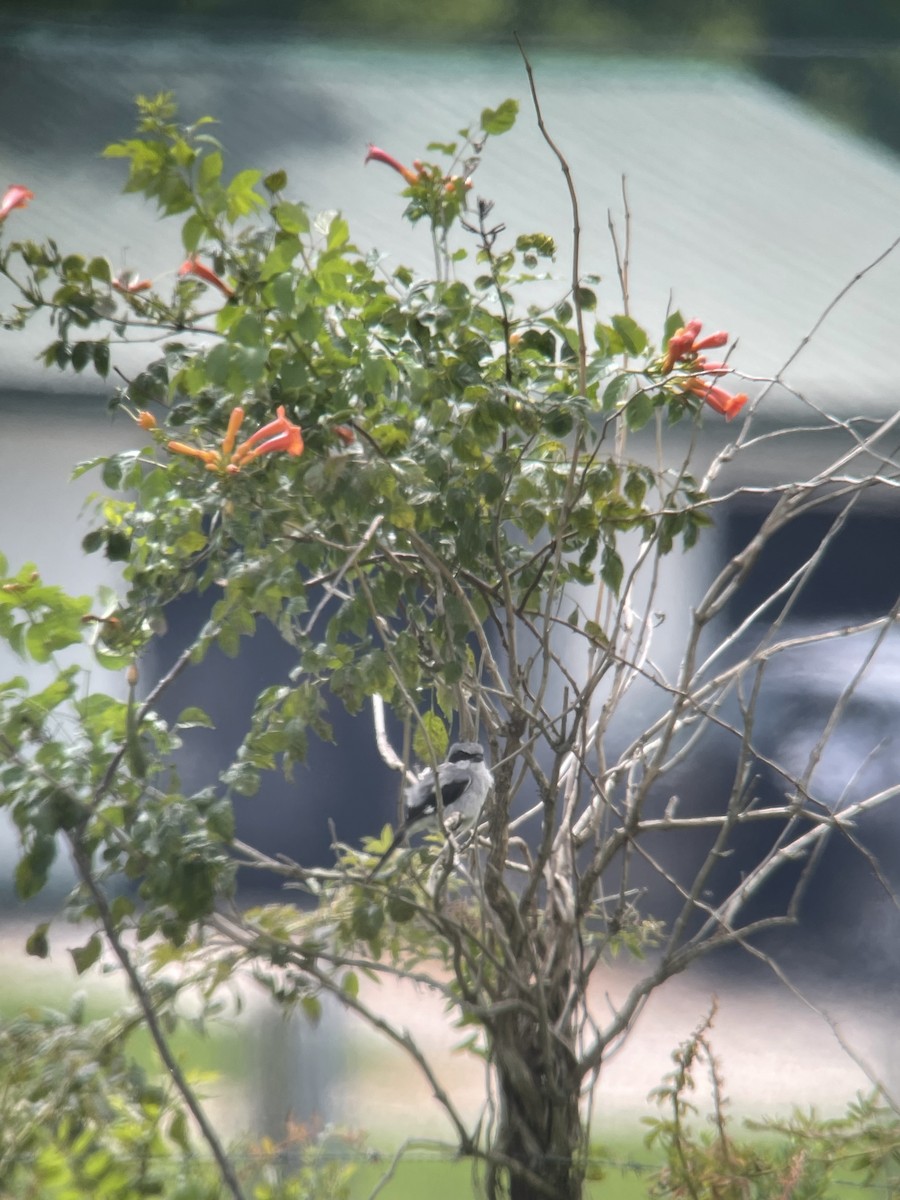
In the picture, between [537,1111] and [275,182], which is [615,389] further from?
[537,1111]

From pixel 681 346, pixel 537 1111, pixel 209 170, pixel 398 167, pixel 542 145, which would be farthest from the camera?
pixel 542 145

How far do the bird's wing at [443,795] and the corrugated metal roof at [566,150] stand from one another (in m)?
1.29

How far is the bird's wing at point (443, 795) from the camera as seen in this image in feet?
4.72

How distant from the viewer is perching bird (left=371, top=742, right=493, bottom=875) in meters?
1.43

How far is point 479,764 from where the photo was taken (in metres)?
1.43

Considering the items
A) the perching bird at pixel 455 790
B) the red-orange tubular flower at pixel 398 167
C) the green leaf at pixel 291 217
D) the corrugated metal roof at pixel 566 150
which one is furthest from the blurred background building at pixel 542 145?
the green leaf at pixel 291 217

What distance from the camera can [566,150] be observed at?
239 cm

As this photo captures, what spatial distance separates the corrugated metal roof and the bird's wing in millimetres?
1288

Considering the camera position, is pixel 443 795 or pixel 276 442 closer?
pixel 276 442

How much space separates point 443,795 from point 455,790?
17mm

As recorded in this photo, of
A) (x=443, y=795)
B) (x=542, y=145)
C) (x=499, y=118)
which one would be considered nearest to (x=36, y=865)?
(x=443, y=795)

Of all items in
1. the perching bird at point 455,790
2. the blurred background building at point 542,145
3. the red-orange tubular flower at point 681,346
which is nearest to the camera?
the red-orange tubular flower at point 681,346

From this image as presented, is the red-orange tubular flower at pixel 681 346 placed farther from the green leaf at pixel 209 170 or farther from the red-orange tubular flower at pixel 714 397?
the green leaf at pixel 209 170

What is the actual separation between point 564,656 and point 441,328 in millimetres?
1134
